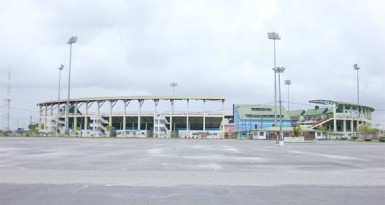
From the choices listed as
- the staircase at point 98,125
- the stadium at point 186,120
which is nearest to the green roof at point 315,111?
the stadium at point 186,120

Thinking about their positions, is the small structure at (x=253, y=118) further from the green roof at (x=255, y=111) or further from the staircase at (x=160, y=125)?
the staircase at (x=160, y=125)

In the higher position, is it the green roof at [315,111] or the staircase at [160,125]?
the green roof at [315,111]

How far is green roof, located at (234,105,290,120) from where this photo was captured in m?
136

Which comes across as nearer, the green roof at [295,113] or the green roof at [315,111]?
the green roof at [315,111]

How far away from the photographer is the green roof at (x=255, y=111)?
136375 millimetres

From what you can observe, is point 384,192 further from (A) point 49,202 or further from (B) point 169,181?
(A) point 49,202

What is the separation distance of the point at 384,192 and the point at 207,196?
185 inches

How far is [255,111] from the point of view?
455 ft

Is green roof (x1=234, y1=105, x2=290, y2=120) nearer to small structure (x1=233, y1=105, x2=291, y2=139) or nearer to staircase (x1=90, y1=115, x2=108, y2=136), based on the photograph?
small structure (x1=233, y1=105, x2=291, y2=139)

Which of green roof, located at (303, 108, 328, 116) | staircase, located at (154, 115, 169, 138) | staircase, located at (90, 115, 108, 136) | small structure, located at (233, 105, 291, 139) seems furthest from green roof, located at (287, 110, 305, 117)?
staircase, located at (90, 115, 108, 136)

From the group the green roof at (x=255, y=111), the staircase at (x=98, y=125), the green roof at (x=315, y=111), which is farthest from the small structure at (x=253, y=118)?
the staircase at (x=98, y=125)

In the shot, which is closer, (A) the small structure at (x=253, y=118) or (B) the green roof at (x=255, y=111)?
(A) the small structure at (x=253, y=118)

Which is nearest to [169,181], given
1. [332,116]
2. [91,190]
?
[91,190]

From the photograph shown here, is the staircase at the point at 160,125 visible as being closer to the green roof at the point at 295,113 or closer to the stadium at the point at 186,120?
the stadium at the point at 186,120
